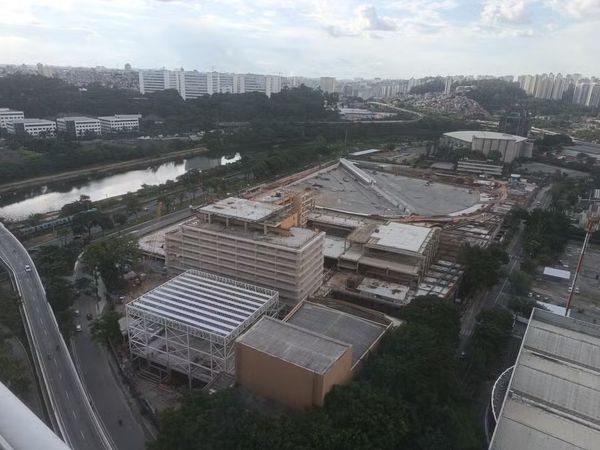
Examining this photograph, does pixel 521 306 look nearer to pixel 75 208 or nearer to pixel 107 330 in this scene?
pixel 107 330

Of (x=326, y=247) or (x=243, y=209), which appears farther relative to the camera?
(x=326, y=247)

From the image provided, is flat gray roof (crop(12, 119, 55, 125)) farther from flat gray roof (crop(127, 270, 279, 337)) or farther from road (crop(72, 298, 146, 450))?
flat gray roof (crop(127, 270, 279, 337))

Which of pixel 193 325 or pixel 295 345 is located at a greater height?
pixel 295 345

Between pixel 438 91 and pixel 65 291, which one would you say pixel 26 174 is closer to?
pixel 65 291

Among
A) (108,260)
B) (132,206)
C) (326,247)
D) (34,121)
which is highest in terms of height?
(34,121)

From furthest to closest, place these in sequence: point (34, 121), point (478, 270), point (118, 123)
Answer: point (118, 123)
point (34, 121)
point (478, 270)

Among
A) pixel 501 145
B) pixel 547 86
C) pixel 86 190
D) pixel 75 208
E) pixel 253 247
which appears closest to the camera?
pixel 253 247

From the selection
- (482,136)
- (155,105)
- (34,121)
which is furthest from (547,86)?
(34,121)
